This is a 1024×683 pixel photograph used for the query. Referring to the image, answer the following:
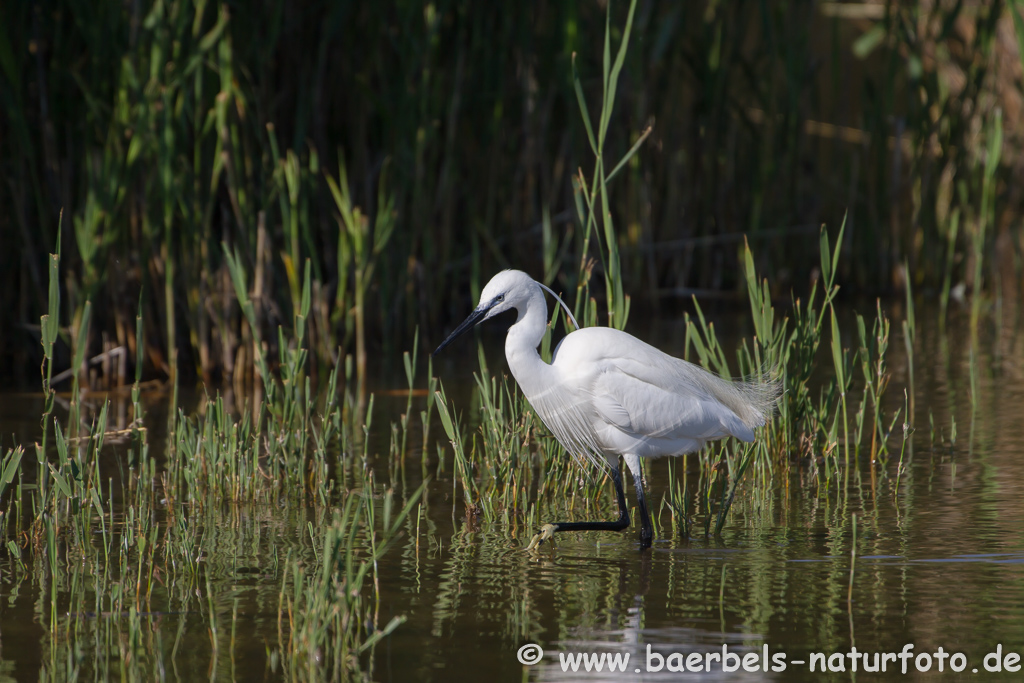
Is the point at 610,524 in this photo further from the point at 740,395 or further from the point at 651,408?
the point at 740,395

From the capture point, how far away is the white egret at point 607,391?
13.0 ft

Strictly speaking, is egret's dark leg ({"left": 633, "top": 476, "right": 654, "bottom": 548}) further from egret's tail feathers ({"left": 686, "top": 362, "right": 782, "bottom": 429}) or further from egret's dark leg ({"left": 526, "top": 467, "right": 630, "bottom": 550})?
egret's tail feathers ({"left": 686, "top": 362, "right": 782, "bottom": 429})

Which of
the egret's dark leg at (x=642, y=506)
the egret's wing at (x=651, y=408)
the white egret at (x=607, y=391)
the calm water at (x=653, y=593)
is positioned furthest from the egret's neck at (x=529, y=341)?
the calm water at (x=653, y=593)

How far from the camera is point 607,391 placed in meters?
3.99

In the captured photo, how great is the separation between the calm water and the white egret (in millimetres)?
304

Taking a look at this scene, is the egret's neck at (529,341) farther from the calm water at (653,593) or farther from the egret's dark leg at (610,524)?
the calm water at (653,593)

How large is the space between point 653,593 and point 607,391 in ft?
2.46

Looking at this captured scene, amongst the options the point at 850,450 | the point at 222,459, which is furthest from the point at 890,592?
the point at 222,459

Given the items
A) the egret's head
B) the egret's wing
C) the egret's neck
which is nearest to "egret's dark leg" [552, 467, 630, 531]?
the egret's wing

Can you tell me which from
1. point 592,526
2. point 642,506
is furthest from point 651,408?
point 592,526

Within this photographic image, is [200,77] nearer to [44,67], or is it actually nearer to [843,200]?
[44,67]

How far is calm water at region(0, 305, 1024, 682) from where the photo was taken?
2.96 metres

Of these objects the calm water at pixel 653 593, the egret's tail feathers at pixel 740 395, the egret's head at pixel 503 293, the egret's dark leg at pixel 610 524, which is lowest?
the calm water at pixel 653 593

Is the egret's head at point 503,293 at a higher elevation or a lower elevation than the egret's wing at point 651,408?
higher
